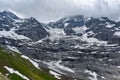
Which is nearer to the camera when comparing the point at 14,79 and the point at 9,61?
the point at 14,79

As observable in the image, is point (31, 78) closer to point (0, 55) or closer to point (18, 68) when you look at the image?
point (18, 68)

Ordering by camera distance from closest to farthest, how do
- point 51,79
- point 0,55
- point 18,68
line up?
point 18,68 → point 0,55 → point 51,79

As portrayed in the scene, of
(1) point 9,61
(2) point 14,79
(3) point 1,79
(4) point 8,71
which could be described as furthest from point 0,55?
(3) point 1,79

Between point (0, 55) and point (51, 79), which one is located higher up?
point (0, 55)

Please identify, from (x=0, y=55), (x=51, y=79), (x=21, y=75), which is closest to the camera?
(x=21, y=75)

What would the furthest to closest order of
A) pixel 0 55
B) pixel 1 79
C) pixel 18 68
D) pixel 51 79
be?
1. pixel 51 79
2. pixel 0 55
3. pixel 18 68
4. pixel 1 79

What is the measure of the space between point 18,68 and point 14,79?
17709 millimetres

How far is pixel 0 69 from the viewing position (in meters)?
126

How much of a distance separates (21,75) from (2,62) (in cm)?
1469

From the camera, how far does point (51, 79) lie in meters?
174

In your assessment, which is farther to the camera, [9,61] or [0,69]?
[9,61]

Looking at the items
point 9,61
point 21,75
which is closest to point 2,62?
point 9,61

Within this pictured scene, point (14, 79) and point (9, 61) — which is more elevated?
point (9, 61)

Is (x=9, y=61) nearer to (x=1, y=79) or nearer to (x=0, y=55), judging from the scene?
(x=0, y=55)
